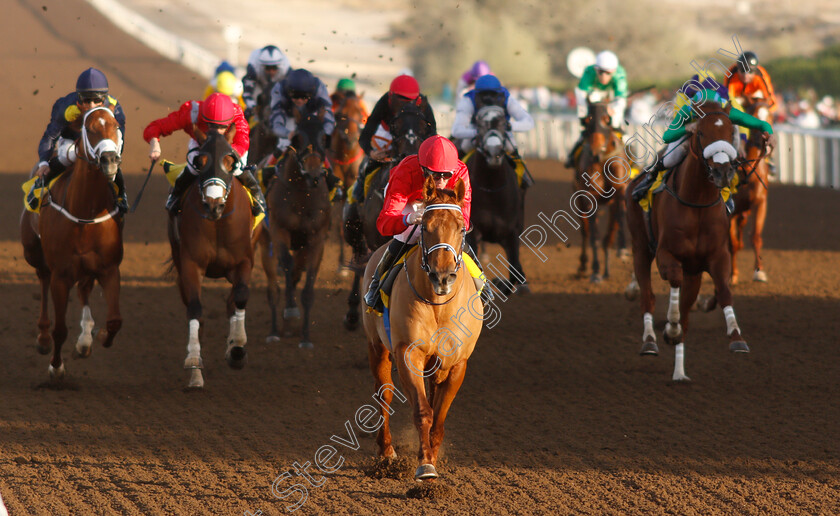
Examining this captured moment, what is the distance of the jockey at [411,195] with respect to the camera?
18.3ft

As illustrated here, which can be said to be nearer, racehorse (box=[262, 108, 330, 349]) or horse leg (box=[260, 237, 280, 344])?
racehorse (box=[262, 108, 330, 349])

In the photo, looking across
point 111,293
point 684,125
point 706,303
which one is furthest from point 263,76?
point 706,303

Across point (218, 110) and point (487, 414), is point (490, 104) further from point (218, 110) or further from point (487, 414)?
point (487, 414)

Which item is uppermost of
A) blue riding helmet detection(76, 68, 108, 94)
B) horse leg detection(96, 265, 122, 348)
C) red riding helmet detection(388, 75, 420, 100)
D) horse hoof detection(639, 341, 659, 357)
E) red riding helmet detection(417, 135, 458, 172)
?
red riding helmet detection(388, 75, 420, 100)

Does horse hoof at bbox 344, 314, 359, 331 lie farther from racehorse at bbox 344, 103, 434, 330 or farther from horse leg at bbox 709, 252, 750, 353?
horse leg at bbox 709, 252, 750, 353

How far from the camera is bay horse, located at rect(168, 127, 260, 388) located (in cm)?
771

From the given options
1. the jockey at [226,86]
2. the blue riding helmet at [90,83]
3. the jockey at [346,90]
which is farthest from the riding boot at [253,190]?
the jockey at [226,86]

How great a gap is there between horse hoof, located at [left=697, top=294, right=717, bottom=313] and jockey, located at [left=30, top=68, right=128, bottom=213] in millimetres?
5670

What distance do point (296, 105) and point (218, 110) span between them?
210cm

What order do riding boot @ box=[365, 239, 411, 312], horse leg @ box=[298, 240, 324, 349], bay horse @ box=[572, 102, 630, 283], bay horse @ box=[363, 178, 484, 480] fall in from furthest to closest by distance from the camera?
bay horse @ box=[572, 102, 630, 283], horse leg @ box=[298, 240, 324, 349], riding boot @ box=[365, 239, 411, 312], bay horse @ box=[363, 178, 484, 480]

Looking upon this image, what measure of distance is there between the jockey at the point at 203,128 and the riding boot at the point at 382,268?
2204mm

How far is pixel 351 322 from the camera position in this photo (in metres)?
9.81

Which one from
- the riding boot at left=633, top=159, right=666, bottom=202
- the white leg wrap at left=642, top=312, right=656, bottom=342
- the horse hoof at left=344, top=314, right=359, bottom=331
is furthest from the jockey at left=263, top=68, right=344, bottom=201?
the white leg wrap at left=642, top=312, right=656, bottom=342

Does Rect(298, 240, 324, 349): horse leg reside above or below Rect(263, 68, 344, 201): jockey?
below
